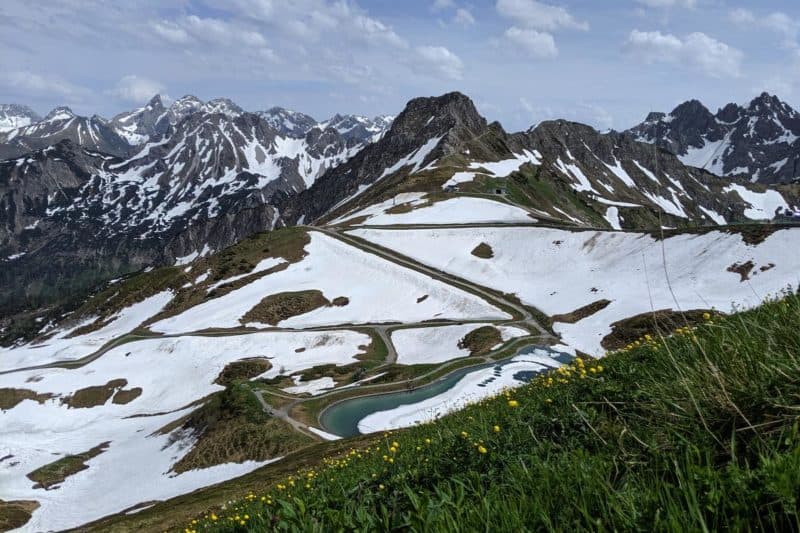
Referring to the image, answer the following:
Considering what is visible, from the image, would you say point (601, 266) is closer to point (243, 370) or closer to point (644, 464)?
point (243, 370)

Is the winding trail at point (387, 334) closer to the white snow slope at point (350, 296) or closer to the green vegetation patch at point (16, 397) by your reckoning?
the white snow slope at point (350, 296)

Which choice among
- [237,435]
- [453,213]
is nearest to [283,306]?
[237,435]

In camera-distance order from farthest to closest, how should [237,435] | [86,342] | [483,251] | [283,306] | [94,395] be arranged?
[483,251] → [86,342] → [283,306] → [94,395] → [237,435]

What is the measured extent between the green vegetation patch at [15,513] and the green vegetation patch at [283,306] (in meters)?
41.3

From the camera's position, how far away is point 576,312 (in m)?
68.2

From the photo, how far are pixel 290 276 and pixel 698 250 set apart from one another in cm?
6939

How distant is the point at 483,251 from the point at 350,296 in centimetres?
3013

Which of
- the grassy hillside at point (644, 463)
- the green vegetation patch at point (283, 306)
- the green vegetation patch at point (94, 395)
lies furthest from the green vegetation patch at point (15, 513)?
the grassy hillside at point (644, 463)

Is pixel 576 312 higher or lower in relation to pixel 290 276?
lower

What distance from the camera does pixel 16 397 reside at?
238 feet

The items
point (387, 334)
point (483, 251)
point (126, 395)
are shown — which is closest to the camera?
point (126, 395)

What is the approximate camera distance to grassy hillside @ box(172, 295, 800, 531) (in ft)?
8.12

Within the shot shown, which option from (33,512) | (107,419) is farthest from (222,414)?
(107,419)

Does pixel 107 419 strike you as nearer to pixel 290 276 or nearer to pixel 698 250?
pixel 290 276
